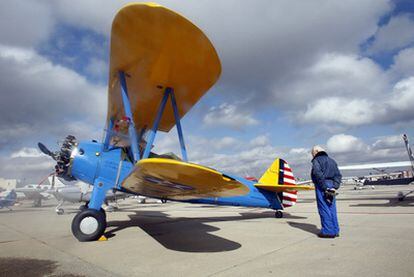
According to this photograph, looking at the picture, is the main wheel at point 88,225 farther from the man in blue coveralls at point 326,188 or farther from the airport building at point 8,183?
the airport building at point 8,183

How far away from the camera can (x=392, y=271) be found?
260cm

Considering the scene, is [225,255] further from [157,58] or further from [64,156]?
[64,156]

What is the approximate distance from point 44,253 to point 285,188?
6015 millimetres

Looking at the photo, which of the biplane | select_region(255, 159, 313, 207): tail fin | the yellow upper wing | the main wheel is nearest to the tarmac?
the main wheel

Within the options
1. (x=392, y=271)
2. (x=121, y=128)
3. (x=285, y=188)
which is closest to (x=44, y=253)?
(x=121, y=128)

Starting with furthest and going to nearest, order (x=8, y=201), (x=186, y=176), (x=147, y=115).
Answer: (x=8, y=201) → (x=147, y=115) → (x=186, y=176)

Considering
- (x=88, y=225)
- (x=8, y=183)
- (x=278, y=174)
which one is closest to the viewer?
(x=88, y=225)

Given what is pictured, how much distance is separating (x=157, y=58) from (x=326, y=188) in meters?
3.62

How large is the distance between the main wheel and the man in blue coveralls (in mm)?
3922

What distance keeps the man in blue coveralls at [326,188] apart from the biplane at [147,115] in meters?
1.28

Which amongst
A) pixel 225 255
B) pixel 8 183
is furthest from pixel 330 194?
pixel 8 183

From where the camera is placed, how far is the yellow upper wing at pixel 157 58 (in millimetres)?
3730

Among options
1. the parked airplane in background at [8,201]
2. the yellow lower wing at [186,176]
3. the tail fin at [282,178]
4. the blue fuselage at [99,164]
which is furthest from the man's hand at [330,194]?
the parked airplane in background at [8,201]

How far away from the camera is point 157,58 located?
4.48m
